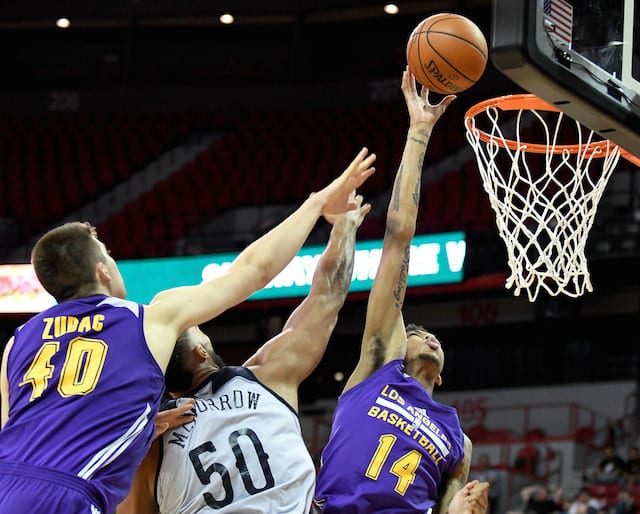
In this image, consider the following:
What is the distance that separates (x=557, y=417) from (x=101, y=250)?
11.2m

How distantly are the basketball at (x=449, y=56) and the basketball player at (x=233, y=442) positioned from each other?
126 cm

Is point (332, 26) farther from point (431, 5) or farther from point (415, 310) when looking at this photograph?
point (415, 310)

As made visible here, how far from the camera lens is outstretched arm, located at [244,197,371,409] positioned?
3.49 metres

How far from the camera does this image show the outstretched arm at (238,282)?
2850 mm

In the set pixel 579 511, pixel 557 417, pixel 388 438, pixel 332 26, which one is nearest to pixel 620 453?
pixel 557 417

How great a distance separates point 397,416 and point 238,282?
1104 mm

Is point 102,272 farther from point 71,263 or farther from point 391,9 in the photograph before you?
→ point 391,9

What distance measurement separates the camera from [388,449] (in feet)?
12.5

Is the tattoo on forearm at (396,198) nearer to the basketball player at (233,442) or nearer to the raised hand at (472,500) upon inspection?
the basketball player at (233,442)

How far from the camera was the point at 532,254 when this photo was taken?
645 centimetres

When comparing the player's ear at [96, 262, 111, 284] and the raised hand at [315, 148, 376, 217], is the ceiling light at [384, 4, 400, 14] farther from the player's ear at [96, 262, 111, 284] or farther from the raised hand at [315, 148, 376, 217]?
the player's ear at [96, 262, 111, 284]

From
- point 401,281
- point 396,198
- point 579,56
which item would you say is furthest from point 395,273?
point 579,56

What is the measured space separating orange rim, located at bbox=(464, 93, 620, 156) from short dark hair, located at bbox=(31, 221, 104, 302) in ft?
7.24

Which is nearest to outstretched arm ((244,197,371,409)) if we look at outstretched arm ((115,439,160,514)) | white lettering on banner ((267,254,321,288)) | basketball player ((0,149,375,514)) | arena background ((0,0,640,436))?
outstretched arm ((115,439,160,514))
